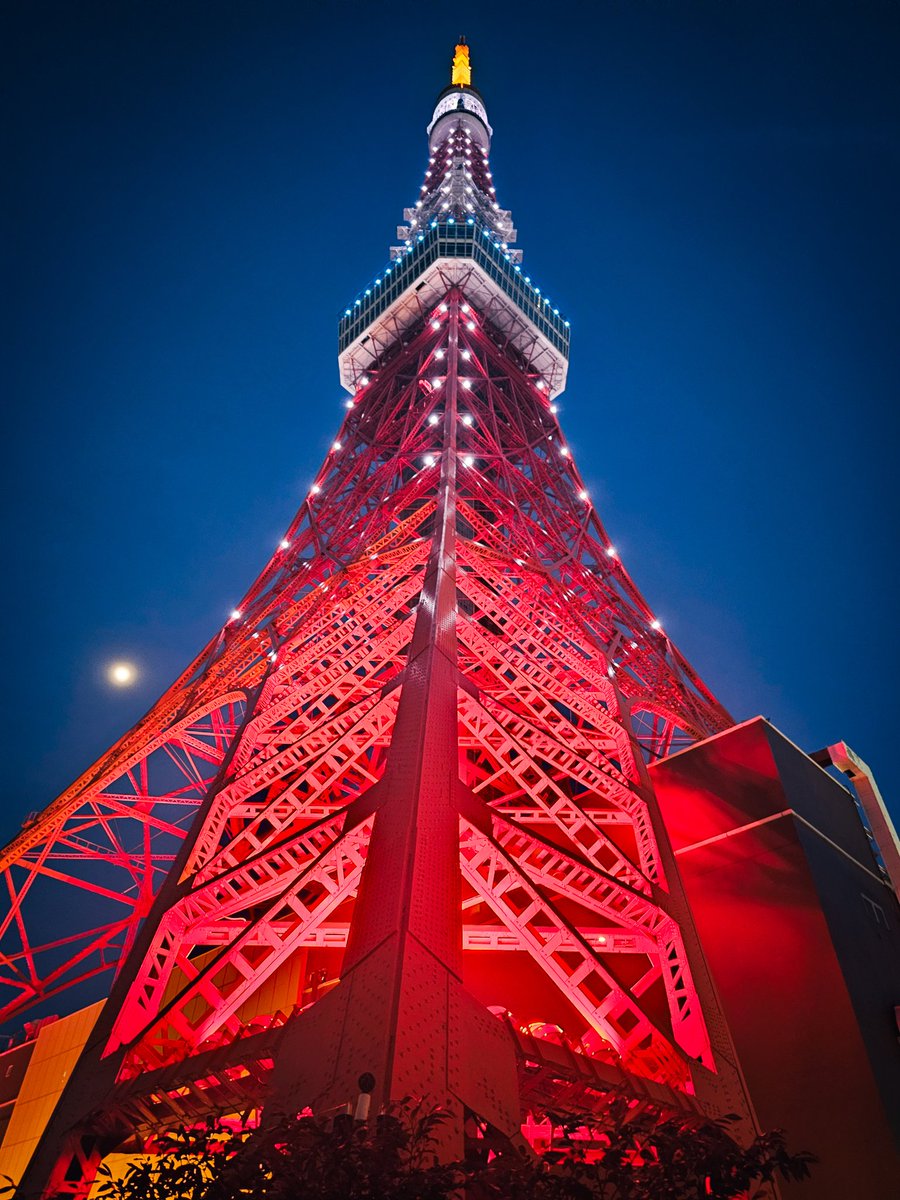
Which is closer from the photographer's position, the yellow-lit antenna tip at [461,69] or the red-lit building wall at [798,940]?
the red-lit building wall at [798,940]

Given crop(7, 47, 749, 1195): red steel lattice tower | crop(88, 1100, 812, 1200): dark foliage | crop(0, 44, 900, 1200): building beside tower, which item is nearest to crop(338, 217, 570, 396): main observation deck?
crop(7, 47, 749, 1195): red steel lattice tower

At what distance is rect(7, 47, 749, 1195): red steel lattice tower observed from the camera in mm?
4754

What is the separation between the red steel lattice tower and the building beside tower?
0.04 m

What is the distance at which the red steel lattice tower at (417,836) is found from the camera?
4.75m

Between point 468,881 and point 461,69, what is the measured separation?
53639mm

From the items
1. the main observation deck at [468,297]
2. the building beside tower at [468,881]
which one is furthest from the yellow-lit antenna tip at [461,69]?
the building beside tower at [468,881]

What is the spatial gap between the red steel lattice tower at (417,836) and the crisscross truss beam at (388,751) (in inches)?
2.4

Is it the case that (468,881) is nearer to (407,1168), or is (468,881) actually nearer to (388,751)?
(388,751)

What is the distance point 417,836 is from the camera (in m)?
5.45

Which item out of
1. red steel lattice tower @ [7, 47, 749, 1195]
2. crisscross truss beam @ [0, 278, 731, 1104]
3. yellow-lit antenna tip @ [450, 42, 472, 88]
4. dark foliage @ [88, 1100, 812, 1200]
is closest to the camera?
dark foliage @ [88, 1100, 812, 1200]

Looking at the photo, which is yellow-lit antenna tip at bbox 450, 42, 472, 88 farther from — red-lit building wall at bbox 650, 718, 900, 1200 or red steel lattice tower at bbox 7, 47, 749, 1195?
red-lit building wall at bbox 650, 718, 900, 1200

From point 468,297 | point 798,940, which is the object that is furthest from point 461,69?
point 798,940

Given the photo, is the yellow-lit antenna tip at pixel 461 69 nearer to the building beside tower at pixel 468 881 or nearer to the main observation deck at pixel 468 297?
the main observation deck at pixel 468 297

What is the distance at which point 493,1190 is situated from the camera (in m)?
3.55
